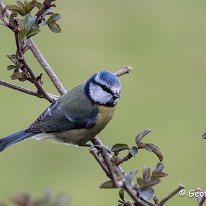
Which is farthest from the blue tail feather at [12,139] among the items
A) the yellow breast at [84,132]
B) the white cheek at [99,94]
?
the white cheek at [99,94]

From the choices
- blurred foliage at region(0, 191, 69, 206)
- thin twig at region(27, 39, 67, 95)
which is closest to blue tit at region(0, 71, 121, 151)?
thin twig at region(27, 39, 67, 95)

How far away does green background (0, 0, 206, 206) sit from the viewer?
570 cm

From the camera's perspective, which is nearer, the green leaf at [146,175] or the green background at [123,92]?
the green leaf at [146,175]

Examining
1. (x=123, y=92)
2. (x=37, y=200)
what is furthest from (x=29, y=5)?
(x=123, y=92)

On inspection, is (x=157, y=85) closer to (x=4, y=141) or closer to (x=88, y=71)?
(x=88, y=71)

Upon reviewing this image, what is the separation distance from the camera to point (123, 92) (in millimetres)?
7117

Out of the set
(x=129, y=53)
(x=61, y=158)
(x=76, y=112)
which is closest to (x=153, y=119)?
(x=61, y=158)

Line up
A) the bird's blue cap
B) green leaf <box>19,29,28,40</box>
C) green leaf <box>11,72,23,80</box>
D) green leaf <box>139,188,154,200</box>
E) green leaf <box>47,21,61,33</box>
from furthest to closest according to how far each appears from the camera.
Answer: the bird's blue cap → green leaf <box>47,21,61,33</box> → green leaf <box>11,72,23,80</box> → green leaf <box>19,29,28,40</box> → green leaf <box>139,188,154,200</box>

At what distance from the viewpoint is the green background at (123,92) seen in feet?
18.7

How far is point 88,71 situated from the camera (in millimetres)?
7680

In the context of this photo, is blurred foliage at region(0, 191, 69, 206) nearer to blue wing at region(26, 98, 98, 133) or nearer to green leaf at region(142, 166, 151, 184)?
green leaf at region(142, 166, 151, 184)

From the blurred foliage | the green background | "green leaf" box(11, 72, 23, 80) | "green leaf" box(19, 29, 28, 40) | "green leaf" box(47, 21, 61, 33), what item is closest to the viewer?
the blurred foliage

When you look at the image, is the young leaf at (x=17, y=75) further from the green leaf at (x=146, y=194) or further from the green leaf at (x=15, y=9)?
the green leaf at (x=146, y=194)

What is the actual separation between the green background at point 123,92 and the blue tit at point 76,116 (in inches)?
62.3
